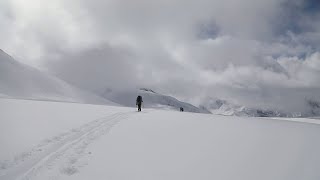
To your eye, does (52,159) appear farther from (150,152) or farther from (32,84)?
(32,84)

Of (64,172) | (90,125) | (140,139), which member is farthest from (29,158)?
(90,125)

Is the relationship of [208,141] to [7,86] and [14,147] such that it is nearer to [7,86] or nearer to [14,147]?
[14,147]

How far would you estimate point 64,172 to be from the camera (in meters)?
10.3

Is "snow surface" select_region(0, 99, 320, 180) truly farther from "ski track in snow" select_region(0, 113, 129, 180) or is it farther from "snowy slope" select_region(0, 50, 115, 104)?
"snowy slope" select_region(0, 50, 115, 104)

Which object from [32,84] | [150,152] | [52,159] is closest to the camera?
[52,159]

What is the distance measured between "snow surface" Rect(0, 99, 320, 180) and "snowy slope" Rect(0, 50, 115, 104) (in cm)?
10720

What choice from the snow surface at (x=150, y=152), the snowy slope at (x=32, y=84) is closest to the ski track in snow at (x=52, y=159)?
the snow surface at (x=150, y=152)

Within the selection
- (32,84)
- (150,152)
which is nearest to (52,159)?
(150,152)

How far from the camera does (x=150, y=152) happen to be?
13.0m

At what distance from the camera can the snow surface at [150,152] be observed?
10570 millimetres

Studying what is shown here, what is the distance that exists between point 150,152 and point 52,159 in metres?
3.85

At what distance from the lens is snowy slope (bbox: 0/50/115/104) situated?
412 feet

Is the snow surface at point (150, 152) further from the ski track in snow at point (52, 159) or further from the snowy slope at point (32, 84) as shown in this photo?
the snowy slope at point (32, 84)

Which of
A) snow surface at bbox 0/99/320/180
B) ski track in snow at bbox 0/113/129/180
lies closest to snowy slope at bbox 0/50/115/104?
snow surface at bbox 0/99/320/180
